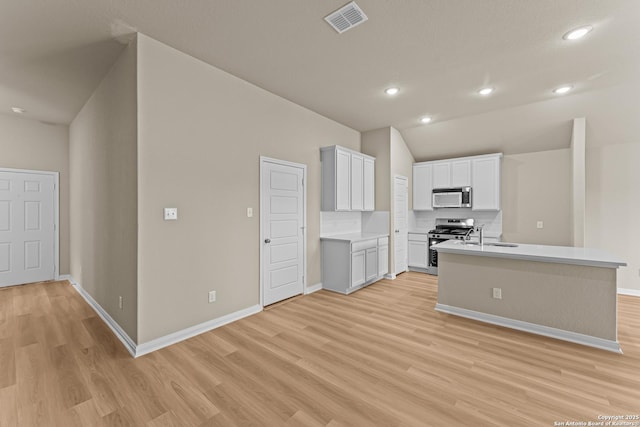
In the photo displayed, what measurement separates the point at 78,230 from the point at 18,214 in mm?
1304

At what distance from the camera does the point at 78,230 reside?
4590 millimetres

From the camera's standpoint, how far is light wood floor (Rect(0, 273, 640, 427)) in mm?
1857

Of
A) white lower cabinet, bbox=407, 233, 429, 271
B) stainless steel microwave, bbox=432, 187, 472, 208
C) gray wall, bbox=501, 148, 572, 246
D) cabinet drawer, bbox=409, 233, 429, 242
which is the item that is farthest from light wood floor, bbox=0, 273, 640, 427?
stainless steel microwave, bbox=432, 187, 472, 208

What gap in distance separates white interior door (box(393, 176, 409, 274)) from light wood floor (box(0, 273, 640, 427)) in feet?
7.27

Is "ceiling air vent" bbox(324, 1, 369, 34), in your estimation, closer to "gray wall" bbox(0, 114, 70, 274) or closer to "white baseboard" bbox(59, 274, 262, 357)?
"white baseboard" bbox(59, 274, 262, 357)

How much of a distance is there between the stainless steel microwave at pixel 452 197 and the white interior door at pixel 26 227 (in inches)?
300

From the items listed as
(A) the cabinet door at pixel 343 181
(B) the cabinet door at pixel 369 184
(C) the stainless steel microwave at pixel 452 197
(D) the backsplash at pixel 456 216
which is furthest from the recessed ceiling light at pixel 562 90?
(A) the cabinet door at pixel 343 181

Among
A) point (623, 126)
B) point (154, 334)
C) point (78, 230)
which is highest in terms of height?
point (623, 126)

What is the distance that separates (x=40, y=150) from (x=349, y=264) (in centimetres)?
599

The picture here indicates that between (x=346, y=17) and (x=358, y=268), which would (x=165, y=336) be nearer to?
(x=358, y=268)

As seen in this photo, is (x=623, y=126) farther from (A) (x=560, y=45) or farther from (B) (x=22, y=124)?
(B) (x=22, y=124)

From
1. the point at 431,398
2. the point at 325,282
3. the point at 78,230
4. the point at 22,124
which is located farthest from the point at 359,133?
the point at 22,124

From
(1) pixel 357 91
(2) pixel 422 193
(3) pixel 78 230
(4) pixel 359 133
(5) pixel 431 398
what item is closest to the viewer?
(5) pixel 431 398

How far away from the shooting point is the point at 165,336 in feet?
9.11
